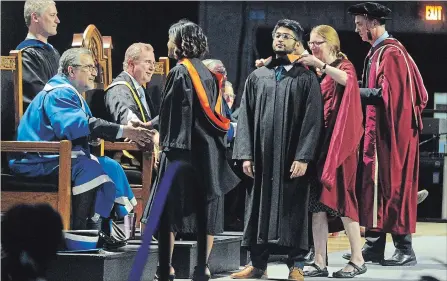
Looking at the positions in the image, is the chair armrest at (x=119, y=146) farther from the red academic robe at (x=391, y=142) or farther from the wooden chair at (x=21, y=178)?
the red academic robe at (x=391, y=142)

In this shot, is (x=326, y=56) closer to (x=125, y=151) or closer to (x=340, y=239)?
(x=125, y=151)

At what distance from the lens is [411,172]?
6.23 metres

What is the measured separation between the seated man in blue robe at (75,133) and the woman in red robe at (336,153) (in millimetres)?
1043

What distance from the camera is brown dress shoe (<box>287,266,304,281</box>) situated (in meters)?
5.22

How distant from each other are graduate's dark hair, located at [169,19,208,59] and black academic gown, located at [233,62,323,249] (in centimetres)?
39

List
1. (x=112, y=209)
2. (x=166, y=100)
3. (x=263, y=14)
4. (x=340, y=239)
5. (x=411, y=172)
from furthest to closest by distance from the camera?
(x=263, y=14) → (x=340, y=239) → (x=411, y=172) → (x=112, y=209) → (x=166, y=100)

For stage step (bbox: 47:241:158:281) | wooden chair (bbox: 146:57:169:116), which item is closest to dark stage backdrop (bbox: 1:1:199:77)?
wooden chair (bbox: 146:57:169:116)

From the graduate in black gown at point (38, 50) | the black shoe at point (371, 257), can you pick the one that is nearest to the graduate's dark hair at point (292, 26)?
the graduate in black gown at point (38, 50)

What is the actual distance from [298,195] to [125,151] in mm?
1379

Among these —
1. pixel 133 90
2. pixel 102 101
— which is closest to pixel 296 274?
pixel 133 90

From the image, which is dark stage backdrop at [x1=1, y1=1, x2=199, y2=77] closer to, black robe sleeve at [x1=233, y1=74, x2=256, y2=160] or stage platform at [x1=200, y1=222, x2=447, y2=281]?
stage platform at [x1=200, y1=222, x2=447, y2=281]

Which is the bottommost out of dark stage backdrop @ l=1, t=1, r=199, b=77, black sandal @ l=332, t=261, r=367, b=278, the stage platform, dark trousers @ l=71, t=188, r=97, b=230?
the stage platform

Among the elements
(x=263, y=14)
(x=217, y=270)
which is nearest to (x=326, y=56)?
(x=217, y=270)

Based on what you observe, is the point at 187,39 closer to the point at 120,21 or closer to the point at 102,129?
the point at 102,129
